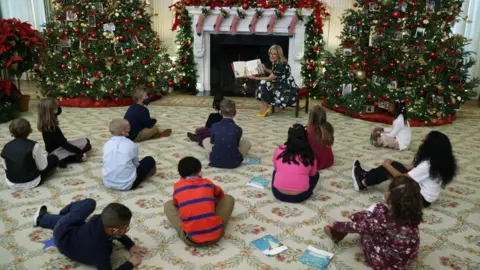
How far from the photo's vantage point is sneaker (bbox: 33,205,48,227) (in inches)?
116

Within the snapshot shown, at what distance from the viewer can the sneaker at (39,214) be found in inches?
116

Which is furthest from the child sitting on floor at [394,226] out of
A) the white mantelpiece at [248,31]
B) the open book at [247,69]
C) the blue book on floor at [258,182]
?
the white mantelpiece at [248,31]

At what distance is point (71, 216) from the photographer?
261 centimetres

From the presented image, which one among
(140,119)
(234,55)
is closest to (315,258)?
(140,119)

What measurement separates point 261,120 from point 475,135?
3.25 metres

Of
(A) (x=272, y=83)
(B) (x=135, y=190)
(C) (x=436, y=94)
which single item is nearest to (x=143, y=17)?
(A) (x=272, y=83)

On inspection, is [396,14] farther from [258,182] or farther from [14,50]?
[14,50]

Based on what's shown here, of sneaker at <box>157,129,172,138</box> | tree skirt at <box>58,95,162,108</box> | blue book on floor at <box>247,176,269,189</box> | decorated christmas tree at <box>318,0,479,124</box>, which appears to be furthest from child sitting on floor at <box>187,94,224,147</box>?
tree skirt at <box>58,95,162,108</box>

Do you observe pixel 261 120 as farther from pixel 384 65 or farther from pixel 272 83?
pixel 384 65

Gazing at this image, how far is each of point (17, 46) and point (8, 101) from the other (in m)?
0.89

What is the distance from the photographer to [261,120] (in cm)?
657

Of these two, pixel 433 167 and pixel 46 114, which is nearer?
pixel 433 167

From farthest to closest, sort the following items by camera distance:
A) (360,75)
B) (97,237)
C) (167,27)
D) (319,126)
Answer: (167,27) < (360,75) < (319,126) < (97,237)

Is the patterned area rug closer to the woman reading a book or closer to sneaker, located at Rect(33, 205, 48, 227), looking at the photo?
sneaker, located at Rect(33, 205, 48, 227)
